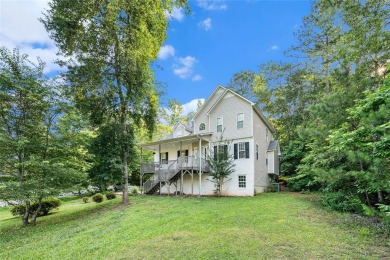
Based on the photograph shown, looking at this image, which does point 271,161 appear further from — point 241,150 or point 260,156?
point 241,150

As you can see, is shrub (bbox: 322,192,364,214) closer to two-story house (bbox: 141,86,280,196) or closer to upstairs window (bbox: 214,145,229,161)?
two-story house (bbox: 141,86,280,196)

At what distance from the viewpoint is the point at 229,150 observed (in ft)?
59.5

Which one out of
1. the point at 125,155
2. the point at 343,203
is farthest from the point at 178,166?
the point at 343,203

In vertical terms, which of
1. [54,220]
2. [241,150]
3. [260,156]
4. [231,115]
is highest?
[231,115]

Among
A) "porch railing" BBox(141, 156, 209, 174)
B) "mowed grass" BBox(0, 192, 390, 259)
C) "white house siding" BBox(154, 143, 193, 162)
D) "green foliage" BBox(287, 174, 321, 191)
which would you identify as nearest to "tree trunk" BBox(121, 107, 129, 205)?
"porch railing" BBox(141, 156, 209, 174)

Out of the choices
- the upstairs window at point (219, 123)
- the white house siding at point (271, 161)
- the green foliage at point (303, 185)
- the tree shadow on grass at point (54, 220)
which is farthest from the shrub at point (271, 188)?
the tree shadow on grass at point (54, 220)

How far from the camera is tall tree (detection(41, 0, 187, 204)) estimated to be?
1339 cm

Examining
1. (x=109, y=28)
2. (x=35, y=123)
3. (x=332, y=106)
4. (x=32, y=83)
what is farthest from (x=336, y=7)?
(x=35, y=123)

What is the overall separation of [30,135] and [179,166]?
396 inches

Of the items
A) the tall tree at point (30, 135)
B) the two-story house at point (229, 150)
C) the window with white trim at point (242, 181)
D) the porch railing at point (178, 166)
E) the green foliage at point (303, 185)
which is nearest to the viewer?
the tall tree at point (30, 135)

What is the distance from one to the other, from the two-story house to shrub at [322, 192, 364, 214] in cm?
691

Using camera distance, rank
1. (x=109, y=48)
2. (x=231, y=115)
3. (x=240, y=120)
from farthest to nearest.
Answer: (x=231, y=115), (x=240, y=120), (x=109, y=48)

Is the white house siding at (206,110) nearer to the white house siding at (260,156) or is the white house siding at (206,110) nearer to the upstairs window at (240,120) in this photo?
the upstairs window at (240,120)

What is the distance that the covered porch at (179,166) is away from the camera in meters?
18.0
